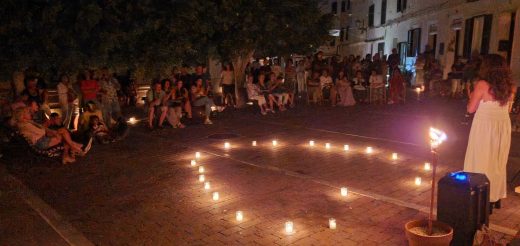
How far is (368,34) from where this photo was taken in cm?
3941

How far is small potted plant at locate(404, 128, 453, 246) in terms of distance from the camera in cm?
434

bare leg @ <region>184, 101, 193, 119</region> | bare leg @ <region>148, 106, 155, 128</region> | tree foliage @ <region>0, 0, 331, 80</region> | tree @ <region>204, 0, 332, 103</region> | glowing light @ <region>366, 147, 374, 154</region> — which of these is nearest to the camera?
glowing light @ <region>366, 147, 374, 154</region>

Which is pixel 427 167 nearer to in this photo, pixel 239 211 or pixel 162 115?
pixel 239 211

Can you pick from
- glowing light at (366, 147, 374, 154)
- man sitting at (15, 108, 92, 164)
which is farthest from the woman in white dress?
man sitting at (15, 108, 92, 164)

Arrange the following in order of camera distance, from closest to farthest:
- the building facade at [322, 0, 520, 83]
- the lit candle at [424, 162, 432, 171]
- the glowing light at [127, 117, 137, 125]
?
1. the lit candle at [424, 162, 432, 171]
2. the glowing light at [127, 117, 137, 125]
3. the building facade at [322, 0, 520, 83]

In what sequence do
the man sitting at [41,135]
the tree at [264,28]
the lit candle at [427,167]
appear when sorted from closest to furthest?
1. the lit candle at [427,167]
2. the man sitting at [41,135]
3. the tree at [264,28]

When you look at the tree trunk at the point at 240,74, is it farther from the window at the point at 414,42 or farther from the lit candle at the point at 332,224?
the window at the point at 414,42

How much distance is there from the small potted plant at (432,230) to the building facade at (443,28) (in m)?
15.3

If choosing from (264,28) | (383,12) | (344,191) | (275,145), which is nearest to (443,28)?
(264,28)

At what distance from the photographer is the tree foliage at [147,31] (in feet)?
35.9

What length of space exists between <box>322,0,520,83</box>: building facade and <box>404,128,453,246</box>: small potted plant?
1533cm

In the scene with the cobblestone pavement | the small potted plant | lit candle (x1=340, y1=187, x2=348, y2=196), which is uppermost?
the small potted plant

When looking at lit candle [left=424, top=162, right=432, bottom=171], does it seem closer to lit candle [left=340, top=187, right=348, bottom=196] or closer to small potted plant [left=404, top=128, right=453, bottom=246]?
lit candle [left=340, top=187, right=348, bottom=196]

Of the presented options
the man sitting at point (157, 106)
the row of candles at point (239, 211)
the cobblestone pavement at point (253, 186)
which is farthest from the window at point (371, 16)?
the row of candles at point (239, 211)
